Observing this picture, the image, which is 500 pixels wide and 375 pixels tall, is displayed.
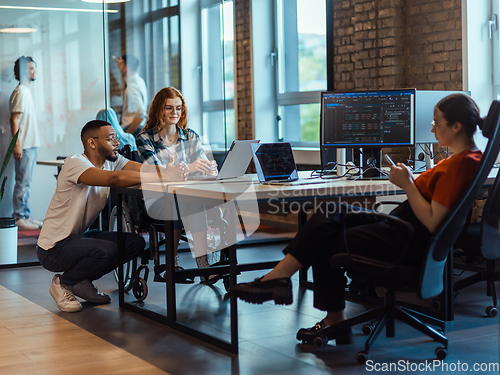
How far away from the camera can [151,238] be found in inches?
146

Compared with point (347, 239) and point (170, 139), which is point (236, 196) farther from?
point (170, 139)

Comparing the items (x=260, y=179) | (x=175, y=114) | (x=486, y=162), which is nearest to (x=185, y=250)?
(x=175, y=114)

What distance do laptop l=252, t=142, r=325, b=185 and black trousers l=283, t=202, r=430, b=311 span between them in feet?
1.43

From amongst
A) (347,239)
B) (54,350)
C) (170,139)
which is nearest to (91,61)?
(170,139)

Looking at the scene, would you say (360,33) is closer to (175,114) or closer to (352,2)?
(352,2)

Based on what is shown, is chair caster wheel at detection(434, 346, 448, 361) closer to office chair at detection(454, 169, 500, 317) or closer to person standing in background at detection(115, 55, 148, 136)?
office chair at detection(454, 169, 500, 317)

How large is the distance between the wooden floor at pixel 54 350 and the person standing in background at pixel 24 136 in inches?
61.4

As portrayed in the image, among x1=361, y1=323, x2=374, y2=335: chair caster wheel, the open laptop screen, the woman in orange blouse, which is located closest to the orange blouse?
the woman in orange blouse

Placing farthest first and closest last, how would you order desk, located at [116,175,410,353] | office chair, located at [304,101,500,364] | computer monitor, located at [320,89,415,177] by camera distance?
computer monitor, located at [320,89,415,177], desk, located at [116,175,410,353], office chair, located at [304,101,500,364]

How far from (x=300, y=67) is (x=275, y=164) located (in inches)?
143

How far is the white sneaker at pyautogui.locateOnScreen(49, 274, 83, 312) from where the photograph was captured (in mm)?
3510

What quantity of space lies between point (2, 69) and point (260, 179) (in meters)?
2.69

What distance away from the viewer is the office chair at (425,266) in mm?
2426

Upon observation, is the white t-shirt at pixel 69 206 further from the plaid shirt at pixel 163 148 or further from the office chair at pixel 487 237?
the office chair at pixel 487 237
